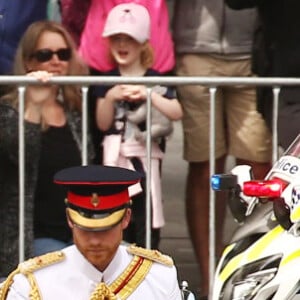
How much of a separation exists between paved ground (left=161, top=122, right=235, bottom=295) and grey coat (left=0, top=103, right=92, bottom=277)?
3.35 feet

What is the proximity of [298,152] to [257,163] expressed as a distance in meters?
2.00

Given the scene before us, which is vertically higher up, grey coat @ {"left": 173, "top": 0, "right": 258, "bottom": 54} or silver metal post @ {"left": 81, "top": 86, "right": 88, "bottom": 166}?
grey coat @ {"left": 173, "top": 0, "right": 258, "bottom": 54}

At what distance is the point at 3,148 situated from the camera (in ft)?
27.0

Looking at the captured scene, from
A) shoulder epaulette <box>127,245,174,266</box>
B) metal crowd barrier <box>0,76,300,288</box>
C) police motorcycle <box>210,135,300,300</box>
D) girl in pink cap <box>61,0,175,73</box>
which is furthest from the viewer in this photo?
girl in pink cap <box>61,0,175,73</box>

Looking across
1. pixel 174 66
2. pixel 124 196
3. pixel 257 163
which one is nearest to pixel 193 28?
pixel 174 66

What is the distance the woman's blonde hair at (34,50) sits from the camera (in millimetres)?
8297

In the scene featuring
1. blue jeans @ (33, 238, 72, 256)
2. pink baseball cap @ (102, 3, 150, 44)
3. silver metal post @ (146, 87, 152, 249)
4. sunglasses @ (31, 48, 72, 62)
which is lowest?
blue jeans @ (33, 238, 72, 256)

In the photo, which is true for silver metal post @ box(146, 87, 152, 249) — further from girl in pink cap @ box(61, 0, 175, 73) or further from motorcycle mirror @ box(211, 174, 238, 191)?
motorcycle mirror @ box(211, 174, 238, 191)

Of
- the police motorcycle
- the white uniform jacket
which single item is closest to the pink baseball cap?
the police motorcycle

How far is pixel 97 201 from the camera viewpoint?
576cm

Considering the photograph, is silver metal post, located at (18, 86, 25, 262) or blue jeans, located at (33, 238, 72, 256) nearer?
silver metal post, located at (18, 86, 25, 262)

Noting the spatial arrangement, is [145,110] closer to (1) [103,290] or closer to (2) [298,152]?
(2) [298,152]

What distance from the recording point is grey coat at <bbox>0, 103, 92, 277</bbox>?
8195 mm

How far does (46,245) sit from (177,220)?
3017mm
